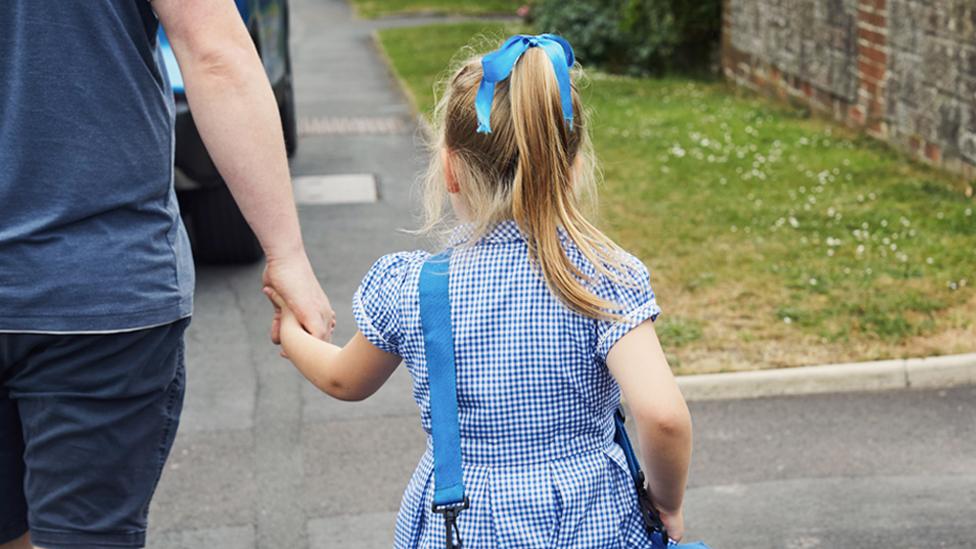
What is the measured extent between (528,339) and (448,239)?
238mm

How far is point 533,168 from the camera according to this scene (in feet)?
7.40

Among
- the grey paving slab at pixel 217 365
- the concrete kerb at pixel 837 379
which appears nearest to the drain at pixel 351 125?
the grey paving slab at pixel 217 365

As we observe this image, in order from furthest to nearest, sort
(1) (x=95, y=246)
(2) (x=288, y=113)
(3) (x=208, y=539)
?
(2) (x=288, y=113), (3) (x=208, y=539), (1) (x=95, y=246)

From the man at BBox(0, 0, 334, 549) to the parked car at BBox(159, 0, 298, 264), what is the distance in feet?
13.0

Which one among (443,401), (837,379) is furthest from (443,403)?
(837,379)

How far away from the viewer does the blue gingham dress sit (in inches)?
89.4

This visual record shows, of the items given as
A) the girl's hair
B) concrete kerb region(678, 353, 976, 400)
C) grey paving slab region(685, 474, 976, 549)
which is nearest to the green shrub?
concrete kerb region(678, 353, 976, 400)

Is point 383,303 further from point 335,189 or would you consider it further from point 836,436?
point 335,189

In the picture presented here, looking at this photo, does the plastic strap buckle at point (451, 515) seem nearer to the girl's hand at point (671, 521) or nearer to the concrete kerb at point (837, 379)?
the girl's hand at point (671, 521)

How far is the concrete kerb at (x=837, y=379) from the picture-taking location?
5285 millimetres

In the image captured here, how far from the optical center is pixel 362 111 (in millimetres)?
13852

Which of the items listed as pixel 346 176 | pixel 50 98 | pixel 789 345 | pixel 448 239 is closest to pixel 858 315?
pixel 789 345

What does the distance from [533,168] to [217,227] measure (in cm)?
524

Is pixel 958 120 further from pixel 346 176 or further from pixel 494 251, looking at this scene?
pixel 494 251
